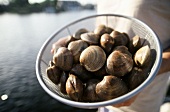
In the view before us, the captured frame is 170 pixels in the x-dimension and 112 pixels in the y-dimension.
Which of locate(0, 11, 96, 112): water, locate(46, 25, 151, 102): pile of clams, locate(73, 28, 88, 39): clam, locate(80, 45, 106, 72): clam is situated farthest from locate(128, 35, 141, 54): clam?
locate(0, 11, 96, 112): water

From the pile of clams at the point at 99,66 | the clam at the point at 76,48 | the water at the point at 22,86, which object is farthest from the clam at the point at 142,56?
the water at the point at 22,86

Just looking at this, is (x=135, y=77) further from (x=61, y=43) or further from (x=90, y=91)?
(x=61, y=43)

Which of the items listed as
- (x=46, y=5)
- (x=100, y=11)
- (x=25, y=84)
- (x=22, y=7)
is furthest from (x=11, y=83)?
(x=46, y=5)

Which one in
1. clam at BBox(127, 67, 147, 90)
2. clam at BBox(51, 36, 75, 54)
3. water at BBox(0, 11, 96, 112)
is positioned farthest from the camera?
water at BBox(0, 11, 96, 112)

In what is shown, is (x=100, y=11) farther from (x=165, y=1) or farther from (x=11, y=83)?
(x=11, y=83)

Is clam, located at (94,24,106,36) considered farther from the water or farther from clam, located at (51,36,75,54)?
the water

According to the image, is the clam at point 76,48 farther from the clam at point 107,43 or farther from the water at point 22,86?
the water at point 22,86
